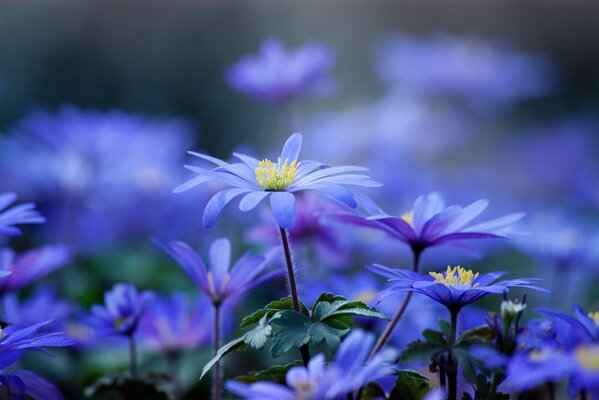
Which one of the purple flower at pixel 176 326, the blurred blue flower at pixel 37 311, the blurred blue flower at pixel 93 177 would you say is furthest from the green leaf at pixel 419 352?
the blurred blue flower at pixel 93 177

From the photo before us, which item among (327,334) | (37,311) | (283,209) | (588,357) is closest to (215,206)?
(283,209)

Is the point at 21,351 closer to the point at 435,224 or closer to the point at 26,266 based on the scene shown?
the point at 26,266

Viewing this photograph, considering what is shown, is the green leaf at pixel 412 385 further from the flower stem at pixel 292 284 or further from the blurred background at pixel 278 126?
the blurred background at pixel 278 126

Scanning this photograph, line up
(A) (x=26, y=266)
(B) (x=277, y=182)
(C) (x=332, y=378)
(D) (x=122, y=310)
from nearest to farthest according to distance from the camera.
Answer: (C) (x=332, y=378)
(B) (x=277, y=182)
(D) (x=122, y=310)
(A) (x=26, y=266)

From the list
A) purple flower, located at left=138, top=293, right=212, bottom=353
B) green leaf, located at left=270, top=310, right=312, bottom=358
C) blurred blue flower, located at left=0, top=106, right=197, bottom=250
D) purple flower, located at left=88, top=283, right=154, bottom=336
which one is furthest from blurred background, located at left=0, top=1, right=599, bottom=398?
green leaf, located at left=270, top=310, right=312, bottom=358

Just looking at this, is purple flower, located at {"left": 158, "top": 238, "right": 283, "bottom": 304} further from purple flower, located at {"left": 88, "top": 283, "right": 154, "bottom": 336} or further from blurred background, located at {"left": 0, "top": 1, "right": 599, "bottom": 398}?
blurred background, located at {"left": 0, "top": 1, "right": 599, "bottom": 398}

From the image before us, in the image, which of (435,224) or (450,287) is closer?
(450,287)

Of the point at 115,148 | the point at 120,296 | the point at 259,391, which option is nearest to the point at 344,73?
the point at 115,148
